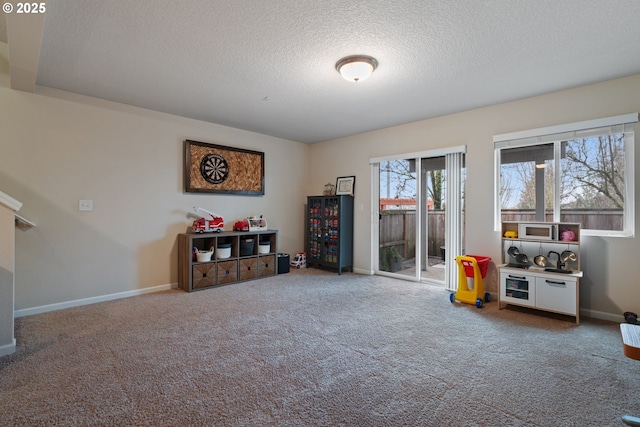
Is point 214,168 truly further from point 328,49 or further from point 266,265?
point 328,49

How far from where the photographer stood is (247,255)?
4660 millimetres

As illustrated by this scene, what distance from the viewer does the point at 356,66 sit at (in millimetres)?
2668

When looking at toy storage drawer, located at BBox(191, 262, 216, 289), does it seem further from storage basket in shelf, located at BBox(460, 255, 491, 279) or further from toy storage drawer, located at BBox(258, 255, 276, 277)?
storage basket in shelf, located at BBox(460, 255, 491, 279)

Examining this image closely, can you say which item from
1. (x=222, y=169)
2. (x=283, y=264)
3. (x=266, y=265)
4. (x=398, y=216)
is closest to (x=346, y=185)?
(x=398, y=216)

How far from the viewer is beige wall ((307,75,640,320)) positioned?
303 cm

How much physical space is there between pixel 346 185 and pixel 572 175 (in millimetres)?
3151

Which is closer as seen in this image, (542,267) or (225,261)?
(542,267)

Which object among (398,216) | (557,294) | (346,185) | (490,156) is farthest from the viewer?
(346,185)

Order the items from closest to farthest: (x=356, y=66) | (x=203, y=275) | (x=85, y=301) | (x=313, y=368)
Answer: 1. (x=313, y=368)
2. (x=356, y=66)
3. (x=85, y=301)
4. (x=203, y=275)

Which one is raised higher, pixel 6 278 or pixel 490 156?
pixel 490 156

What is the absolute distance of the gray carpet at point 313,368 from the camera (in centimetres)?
165

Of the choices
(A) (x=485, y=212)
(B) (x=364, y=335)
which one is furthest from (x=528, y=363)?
(A) (x=485, y=212)

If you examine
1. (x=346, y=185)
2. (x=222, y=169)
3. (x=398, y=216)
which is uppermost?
(x=222, y=169)

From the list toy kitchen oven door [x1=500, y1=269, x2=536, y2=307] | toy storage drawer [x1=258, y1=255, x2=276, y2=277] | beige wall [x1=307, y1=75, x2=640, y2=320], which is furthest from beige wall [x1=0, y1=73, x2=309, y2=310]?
toy kitchen oven door [x1=500, y1=269, x2=536, y2=307]
